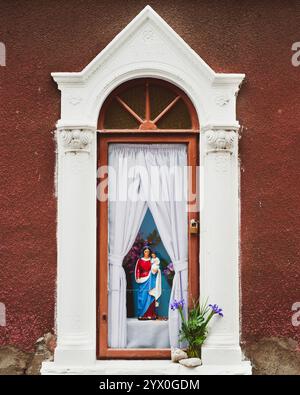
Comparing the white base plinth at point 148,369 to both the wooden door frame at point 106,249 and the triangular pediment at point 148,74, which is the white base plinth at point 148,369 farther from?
the triangular pediment at point 148,74

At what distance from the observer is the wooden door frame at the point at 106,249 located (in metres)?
7.61

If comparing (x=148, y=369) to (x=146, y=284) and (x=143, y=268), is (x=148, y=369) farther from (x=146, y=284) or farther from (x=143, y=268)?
A: (x=143, y=268)

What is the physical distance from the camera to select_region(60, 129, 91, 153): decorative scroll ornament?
24.6 feet

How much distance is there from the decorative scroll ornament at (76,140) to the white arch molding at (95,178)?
11 millimetres

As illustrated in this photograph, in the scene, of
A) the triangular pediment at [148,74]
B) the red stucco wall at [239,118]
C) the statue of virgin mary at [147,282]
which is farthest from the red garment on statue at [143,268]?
the triangular pediment at [148,74]

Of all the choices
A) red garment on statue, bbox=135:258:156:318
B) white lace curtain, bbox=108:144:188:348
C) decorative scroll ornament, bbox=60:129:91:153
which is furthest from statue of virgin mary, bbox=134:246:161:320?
decorative scroll ornament, bbox=60:129:91:153

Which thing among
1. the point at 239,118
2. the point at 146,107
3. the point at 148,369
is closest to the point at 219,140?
the point at 239,118

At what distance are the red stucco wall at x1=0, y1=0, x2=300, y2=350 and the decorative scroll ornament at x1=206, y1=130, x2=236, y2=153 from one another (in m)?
0.24

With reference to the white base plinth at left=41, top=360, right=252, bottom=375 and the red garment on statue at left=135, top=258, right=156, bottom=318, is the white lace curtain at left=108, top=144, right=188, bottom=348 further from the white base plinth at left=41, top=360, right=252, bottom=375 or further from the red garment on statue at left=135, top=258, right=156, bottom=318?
the white base plinth at left=41, top=360, right=252, bottom=375

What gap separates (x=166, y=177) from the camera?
25.5 ft

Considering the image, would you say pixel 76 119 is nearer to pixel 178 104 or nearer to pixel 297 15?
pixel 178 104

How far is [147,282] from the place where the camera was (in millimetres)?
7723
